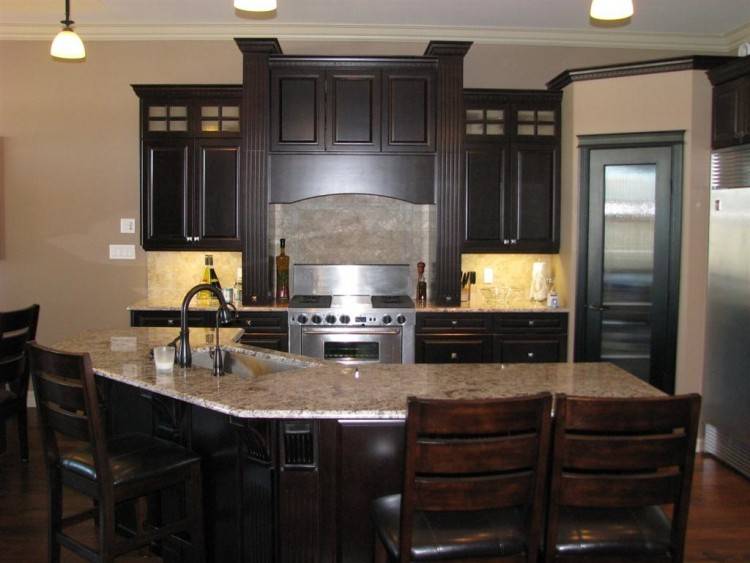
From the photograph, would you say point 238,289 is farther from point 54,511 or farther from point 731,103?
point 731,103

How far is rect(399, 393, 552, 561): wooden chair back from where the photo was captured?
6.81 feet

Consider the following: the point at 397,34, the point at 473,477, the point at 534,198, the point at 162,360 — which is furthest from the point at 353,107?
the point at 473,477

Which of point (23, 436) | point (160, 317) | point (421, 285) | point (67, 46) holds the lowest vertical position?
point (23, 436)

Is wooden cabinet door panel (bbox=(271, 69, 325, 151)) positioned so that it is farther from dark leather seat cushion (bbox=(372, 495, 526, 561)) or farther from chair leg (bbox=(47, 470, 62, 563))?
dark leather seat cushion (bbox=(372, 495, 526, 561))

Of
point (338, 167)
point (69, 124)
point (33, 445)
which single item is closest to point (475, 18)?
point (338, 167)

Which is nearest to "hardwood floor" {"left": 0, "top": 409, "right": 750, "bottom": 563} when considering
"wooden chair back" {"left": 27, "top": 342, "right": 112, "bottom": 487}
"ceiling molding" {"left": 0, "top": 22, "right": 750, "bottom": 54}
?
"wooden chair back" {"left": 27, "top": 342, "right": 112, "bottom": 487}

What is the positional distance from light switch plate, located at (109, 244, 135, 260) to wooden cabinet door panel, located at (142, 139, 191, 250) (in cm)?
40

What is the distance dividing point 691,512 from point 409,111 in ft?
10.6

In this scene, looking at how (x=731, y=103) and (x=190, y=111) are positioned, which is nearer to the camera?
(x=731, y=103)

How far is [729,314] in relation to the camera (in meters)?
4.77

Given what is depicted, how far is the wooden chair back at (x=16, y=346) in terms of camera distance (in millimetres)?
4262

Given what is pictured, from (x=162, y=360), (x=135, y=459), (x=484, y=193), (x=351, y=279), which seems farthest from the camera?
(x=351, y=279)

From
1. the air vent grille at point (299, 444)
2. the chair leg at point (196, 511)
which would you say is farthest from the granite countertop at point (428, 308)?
the air vent grille at point (299, 444)

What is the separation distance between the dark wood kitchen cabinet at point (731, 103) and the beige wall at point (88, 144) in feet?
3.92
